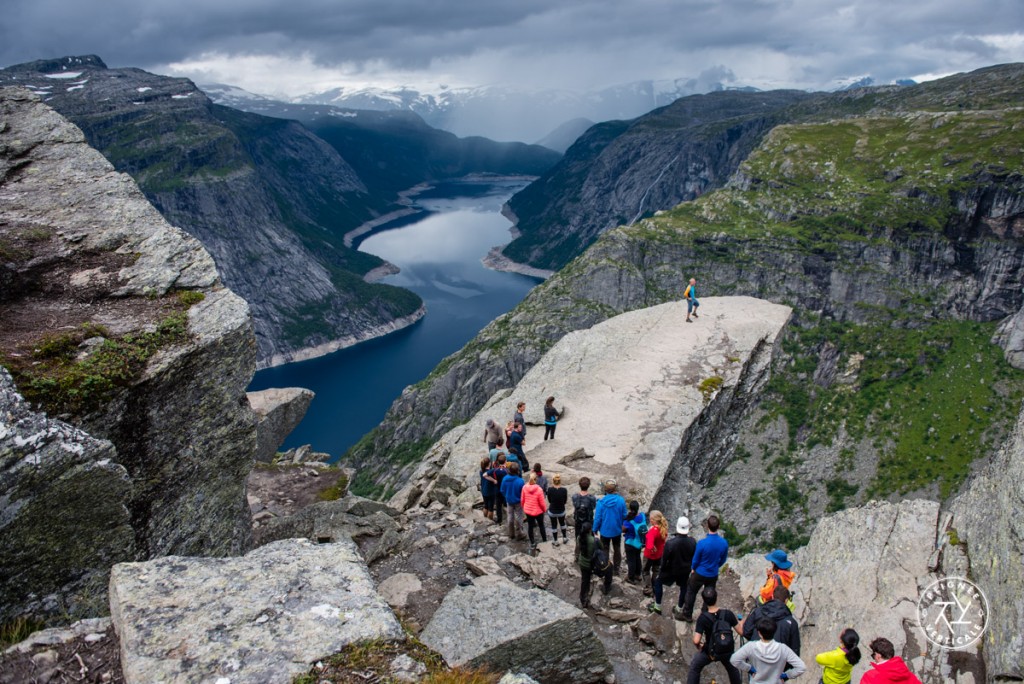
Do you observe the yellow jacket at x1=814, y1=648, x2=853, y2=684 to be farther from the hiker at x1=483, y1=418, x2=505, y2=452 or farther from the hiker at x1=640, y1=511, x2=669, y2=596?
the hiker at x1=483, y1=418, x2=505, y2=452

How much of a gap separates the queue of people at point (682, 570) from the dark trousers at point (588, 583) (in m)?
0.02

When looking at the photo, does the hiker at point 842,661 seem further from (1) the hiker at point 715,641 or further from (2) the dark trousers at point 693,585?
(2) the dark trousers at point 693,585

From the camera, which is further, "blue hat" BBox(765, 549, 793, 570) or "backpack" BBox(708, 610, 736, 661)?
"blue hat" BBox(765, 549, 793, 570)

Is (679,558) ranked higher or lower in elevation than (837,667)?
higher

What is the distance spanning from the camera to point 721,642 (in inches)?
463

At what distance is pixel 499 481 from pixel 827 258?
513 ft

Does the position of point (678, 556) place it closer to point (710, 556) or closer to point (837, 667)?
point (710, 556)

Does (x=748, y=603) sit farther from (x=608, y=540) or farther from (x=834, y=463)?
(x=834, y=463)

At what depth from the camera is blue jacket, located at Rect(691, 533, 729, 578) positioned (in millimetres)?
13922

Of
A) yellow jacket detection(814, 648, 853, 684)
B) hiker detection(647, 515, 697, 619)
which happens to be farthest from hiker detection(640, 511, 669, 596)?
yellow jacket detection(814, 648, 853, 684)

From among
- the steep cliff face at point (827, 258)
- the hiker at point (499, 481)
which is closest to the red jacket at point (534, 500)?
the hiker at point (499, 481)

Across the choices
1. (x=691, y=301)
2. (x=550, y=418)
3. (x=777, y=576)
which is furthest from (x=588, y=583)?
(x=691, y=301)

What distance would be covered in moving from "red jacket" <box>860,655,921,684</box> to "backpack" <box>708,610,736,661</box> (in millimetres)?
2249

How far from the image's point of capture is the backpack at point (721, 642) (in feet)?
38.6
